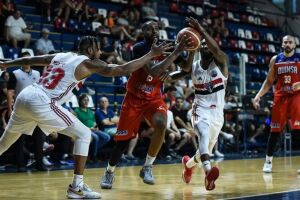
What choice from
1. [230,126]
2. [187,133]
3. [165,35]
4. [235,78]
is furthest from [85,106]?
[165,35]

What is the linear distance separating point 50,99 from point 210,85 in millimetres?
2065

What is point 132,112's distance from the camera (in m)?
6.80

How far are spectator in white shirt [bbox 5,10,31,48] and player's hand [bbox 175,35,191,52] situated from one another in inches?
335

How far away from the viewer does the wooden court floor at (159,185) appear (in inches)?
231

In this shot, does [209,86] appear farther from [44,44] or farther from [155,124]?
[44,44]

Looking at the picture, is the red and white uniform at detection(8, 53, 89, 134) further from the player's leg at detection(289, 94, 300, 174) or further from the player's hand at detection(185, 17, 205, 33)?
the player's leg at detection(289, 94, 300, 174)

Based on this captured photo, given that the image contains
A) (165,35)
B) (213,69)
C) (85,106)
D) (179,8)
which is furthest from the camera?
(179,8)

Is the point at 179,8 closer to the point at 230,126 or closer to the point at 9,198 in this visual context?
the point at 230,126

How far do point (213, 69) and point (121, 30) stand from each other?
33.2 ft

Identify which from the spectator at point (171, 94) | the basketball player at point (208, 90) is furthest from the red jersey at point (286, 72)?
the spectator at point (171, 94)

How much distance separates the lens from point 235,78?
16.2 m

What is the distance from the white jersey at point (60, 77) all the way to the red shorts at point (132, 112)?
124 centimetres

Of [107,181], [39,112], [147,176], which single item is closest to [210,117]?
[147,176]

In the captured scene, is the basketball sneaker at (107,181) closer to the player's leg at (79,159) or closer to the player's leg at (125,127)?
the player's leg at (125,127)
